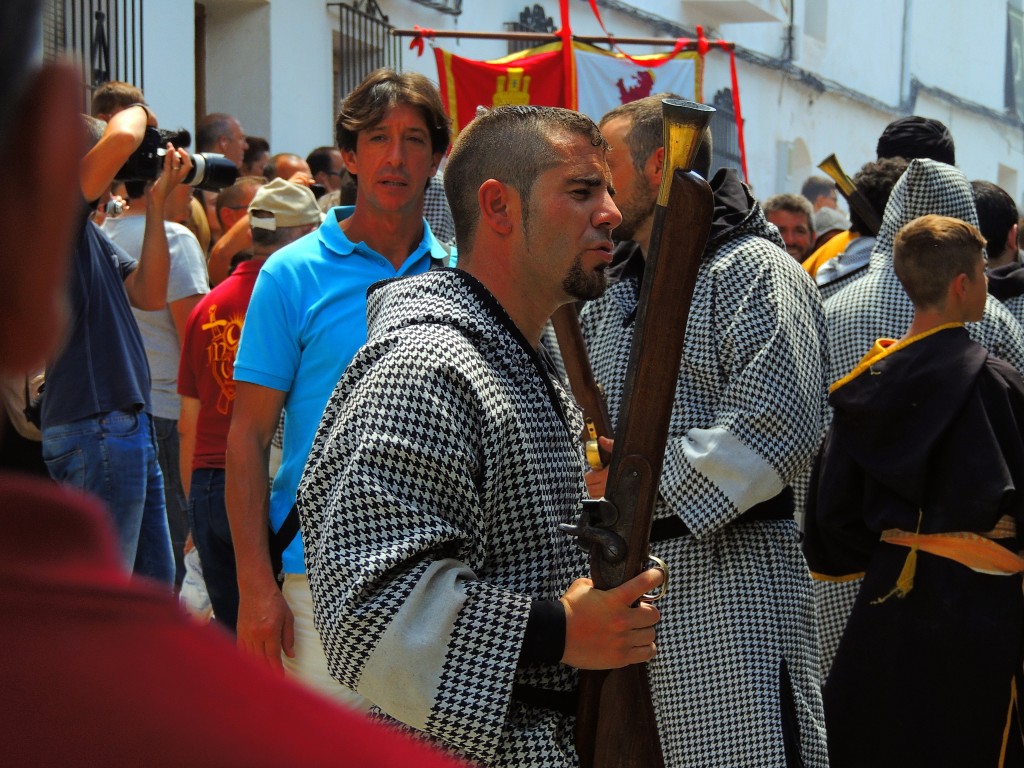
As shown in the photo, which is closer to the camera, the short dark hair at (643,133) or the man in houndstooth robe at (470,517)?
the man in houndstooth robe at (470,517)

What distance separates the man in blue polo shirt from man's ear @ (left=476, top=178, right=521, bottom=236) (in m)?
0.88

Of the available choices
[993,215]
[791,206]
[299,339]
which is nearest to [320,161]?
[791,206]

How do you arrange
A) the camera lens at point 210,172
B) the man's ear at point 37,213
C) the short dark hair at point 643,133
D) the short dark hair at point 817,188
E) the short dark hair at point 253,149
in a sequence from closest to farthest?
the man's ear at point 37,213 → the short dark hair at point 643,133 → the camera lens at point 210,172 → the short dark hair at point 253,149 → the short dark hair at point 817,188

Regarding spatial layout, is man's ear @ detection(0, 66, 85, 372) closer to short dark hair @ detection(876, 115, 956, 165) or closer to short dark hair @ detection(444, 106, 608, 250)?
short dark hair @ detection(444, 106, 608, 250)

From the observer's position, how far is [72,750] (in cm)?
57

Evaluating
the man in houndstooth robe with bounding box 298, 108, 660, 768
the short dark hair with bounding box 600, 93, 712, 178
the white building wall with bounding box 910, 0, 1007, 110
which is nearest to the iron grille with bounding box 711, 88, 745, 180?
the white building wall with bounding box 910, 0, 1007, 110

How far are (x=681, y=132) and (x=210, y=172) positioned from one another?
2866 millimetres

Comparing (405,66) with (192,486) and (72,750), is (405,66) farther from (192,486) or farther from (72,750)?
(72,750)

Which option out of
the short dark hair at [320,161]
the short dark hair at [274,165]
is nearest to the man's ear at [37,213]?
the short dark hair at [274,165]

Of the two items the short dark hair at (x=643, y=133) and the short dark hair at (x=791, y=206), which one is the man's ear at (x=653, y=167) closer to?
the short dark hair at (x=643, y=133)

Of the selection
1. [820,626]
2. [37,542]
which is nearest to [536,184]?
[37,542]

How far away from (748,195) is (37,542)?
303cm

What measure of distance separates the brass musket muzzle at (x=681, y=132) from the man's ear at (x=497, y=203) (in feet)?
1.06

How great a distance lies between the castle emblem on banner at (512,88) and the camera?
28.5 feet
